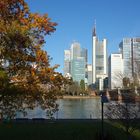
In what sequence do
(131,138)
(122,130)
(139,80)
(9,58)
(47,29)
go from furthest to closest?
(139,80) → (122,130) → (131,138) → (47,29) → (9,58)

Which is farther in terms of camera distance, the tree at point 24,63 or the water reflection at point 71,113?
the water reflection at point 71,113

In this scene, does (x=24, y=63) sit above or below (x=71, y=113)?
above

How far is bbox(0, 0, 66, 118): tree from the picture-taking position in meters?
15.6

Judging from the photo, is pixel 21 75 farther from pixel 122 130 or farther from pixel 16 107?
pixel 122 130

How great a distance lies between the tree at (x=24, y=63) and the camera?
15562 millimetres

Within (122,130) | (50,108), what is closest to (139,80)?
(122,130)

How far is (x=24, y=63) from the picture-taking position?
→ 16297mm

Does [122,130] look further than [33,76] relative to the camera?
Yes

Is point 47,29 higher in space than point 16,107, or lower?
higher

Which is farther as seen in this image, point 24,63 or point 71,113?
point 71,113

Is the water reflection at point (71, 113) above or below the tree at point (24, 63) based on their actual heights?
below

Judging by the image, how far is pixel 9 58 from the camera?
15.9 meters

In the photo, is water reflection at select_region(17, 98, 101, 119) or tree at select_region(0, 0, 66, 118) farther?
water reflection at select_region(17, 98, 101, 119)

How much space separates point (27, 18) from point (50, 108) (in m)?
4.50
